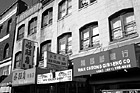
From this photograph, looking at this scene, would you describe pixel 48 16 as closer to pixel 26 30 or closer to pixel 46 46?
pixel 46 46

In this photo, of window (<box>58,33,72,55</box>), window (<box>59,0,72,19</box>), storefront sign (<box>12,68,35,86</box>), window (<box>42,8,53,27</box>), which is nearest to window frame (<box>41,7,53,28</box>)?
window (<box>42,8,53,27</box>)

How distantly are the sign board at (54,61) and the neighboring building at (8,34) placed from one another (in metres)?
9.78

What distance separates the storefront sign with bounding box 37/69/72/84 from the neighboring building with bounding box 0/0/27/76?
30.4ft

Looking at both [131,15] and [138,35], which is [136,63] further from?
[131,15]

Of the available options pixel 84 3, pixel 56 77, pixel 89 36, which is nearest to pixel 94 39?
pixel 89 36

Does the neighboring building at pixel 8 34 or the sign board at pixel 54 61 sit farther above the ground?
the neighboring building at pixel 8 34

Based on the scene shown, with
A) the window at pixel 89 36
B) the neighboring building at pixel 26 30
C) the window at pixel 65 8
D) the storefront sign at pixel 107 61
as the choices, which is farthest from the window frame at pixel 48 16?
the storefront sign at pixel 107 61

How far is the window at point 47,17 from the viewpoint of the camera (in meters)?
16.0

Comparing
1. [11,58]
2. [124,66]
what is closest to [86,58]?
[124,66]

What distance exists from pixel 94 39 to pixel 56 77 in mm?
3637

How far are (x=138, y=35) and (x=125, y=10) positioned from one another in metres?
1.93

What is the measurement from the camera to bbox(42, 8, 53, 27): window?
16012mm

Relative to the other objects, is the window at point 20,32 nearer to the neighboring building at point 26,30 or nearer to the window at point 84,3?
the neighboring building at point 26,30

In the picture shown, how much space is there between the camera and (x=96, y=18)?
1153cm
